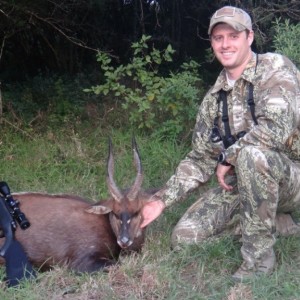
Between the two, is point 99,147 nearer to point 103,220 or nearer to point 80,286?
point 103,220

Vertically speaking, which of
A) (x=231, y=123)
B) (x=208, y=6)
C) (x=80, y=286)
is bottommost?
(x=80, y=286)

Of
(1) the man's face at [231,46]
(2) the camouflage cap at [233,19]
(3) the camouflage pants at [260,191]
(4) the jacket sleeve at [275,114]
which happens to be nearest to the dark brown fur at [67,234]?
(3) the camouflage pants at [260,191]

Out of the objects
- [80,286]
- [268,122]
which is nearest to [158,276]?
[80,286]

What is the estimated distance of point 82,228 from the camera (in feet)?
15.3

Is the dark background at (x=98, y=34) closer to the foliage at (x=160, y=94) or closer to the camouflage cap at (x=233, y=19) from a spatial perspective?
the foliage at (x=160, y=94)

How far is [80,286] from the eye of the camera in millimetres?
4070

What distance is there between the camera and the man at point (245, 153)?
4176 mm

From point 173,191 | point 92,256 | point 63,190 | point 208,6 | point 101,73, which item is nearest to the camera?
point 92,256

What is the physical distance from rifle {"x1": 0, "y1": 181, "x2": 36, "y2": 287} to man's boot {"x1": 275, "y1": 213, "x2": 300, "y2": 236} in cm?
193

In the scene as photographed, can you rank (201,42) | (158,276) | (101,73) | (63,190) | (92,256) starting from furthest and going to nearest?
(201,42)
(101,73)
(63,190)
(92,256)
(158,276)

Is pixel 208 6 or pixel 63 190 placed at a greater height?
pixel 208 6

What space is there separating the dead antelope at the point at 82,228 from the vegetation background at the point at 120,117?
196 millimetres

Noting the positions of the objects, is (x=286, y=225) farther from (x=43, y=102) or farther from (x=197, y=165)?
(x=43, y=102)

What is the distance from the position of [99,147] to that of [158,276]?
3199mm
